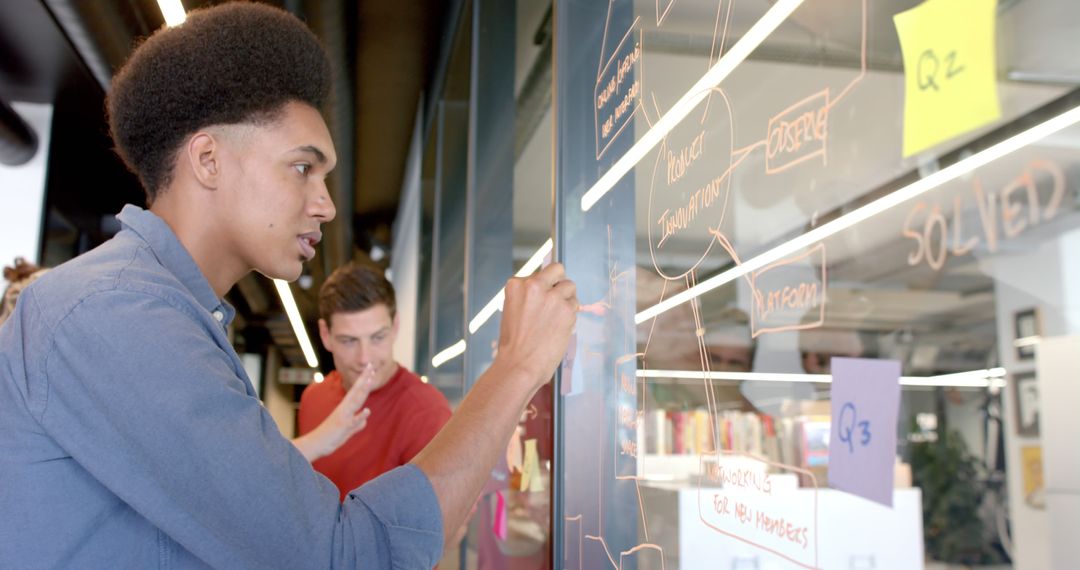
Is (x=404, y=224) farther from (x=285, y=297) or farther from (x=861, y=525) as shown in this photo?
(x=861, y=525)

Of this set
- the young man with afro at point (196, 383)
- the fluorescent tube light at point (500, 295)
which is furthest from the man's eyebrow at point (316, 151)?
the fluorescent tube light at point (500, 295)

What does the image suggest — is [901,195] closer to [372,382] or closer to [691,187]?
[691,187]

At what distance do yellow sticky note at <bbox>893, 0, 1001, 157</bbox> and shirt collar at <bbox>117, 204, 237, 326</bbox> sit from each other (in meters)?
0.72

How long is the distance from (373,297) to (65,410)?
1655 millimetres

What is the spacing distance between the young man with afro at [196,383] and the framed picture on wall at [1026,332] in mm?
556

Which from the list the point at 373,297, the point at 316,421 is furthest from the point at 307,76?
the point at 316,421

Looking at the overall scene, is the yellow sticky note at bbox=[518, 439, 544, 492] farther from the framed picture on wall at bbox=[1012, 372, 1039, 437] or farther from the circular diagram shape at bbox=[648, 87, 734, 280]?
the framed picture on wall at bbox=[1012, 372, 1039, 437]

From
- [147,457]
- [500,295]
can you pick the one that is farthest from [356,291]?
[147,457]

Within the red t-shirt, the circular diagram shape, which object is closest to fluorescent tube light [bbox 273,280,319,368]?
the red t-shirt

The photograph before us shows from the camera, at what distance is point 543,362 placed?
0.99 metres

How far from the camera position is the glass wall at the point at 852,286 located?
1.50 feet

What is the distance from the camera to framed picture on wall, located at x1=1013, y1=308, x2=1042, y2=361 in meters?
0.46

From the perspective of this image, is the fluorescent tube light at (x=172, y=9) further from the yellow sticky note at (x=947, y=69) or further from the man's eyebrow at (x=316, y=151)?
the yellow sticky note at (x=947, y=69)


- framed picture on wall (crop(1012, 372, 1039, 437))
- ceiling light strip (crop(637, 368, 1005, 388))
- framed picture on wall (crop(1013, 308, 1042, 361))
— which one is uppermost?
framed picture on wall (crop(1013, 308, 1042, 361))
